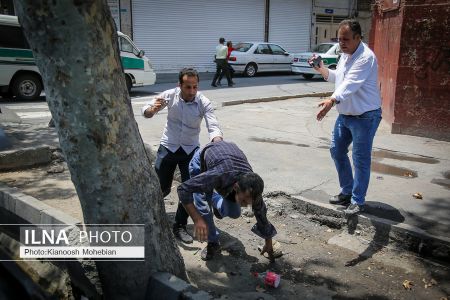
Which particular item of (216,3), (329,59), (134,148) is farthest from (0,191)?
(216,3)

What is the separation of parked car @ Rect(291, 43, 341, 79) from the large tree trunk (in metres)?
16.0

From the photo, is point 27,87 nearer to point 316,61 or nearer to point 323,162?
point 323,162

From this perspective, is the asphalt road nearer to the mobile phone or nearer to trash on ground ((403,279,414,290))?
the mobile phone

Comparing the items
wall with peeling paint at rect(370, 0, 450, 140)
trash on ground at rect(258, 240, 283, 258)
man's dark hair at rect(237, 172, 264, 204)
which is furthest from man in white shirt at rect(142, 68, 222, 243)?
wall with peeling paint at rect(370, 0, 450, 140)

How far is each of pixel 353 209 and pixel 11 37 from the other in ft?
34.0

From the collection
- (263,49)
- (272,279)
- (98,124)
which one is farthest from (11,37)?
(263,49)

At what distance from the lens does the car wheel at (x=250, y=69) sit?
2056 cm

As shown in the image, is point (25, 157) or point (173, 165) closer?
point (173, 165)

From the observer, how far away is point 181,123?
4.21 m

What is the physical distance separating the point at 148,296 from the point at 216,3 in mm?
Result: 22716

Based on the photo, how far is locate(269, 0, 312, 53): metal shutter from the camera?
86.8ft

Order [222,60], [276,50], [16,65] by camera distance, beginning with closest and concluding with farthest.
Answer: [16,65], [222,60], [276,50]

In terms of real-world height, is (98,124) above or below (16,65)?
below

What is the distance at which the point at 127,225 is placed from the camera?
2855 millimetres
